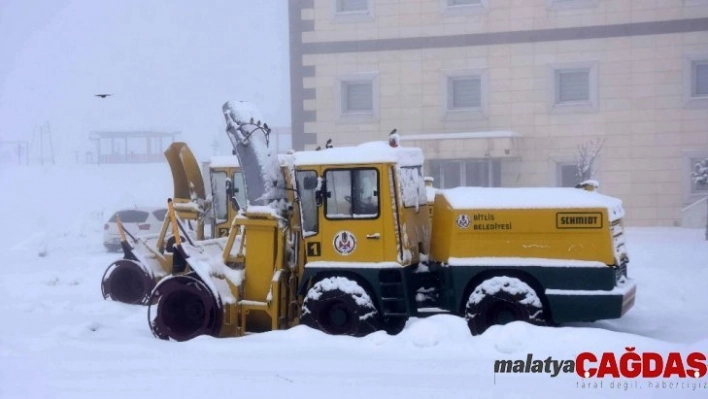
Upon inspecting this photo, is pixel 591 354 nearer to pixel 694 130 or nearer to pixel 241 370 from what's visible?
pixel 241 370

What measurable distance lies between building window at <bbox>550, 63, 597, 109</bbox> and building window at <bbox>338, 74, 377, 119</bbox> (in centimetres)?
567

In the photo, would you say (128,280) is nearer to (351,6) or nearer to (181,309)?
(181,309)

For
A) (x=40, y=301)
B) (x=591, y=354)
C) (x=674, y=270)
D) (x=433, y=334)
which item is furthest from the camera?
(x=674, y=270)

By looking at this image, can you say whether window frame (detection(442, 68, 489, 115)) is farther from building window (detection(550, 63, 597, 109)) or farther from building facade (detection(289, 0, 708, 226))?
building window (detection(550, 63, 597, 109))

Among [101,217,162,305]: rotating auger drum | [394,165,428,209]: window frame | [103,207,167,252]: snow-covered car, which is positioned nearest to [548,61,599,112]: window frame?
[103,207,167,252]: snow-covered car

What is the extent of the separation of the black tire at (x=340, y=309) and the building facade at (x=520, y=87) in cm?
1498

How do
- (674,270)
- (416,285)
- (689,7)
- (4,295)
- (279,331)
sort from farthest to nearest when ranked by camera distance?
(689,7)
(674,270)
(4,295)
(416,285)
(279,331)

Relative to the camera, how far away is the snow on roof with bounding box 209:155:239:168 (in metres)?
15.4

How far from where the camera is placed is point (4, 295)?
14.9 meters

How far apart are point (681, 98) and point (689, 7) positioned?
106 inches

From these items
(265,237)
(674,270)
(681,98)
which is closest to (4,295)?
(265,237)

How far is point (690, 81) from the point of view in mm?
23844

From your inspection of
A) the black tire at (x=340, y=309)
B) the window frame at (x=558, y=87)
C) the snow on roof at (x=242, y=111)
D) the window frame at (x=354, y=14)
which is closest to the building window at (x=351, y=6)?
the window frame at (x=354, y=14)

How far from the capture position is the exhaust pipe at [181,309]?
1025 centimetres
